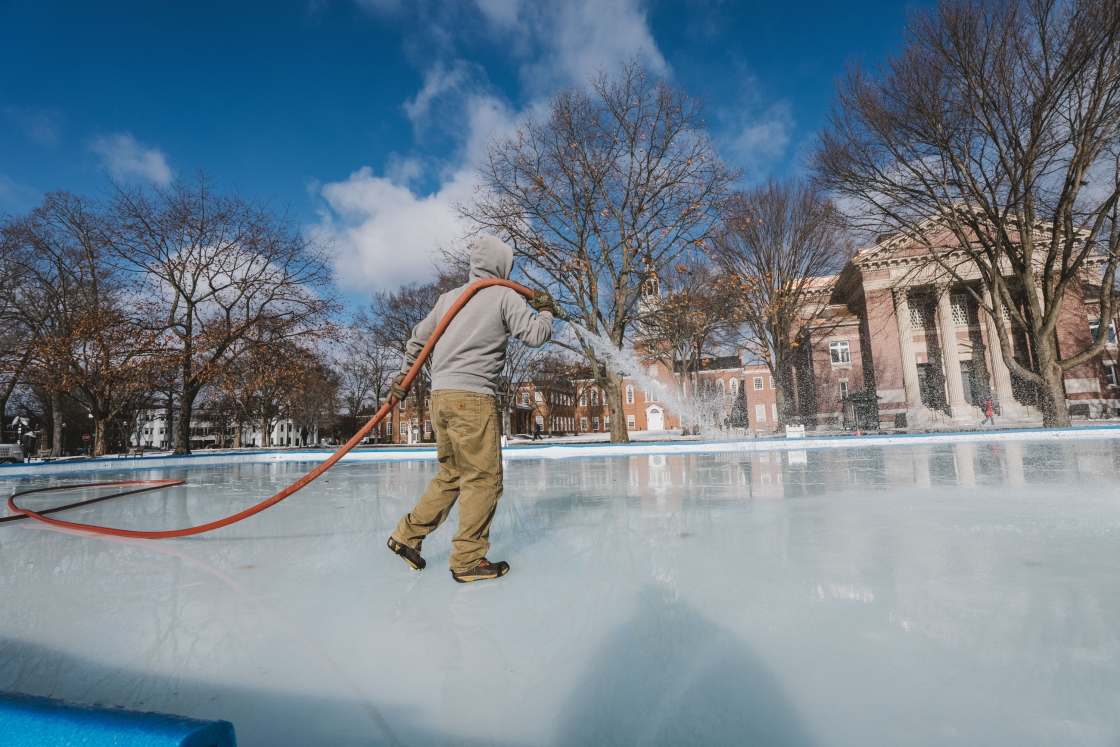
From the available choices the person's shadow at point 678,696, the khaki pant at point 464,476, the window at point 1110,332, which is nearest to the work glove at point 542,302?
the khaki pant at point 464,476

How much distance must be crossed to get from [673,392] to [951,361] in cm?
1561

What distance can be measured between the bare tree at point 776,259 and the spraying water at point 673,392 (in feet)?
15.2

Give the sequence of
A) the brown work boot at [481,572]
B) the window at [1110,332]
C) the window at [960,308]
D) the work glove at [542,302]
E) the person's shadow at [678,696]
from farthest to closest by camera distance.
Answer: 1. the window at [960,308]
2. the window at [1110,332]
3. the work glove at [542,302]
4. the brown work boot at [481,572]
5. the person's shadow at [678,696]

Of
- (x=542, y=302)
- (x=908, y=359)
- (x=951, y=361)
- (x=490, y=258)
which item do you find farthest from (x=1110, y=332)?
(x=490, y=258)

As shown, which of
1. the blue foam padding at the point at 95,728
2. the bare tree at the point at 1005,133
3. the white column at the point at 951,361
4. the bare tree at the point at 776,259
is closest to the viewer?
the blue foam padding at the point at 95,728

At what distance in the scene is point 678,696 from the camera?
4.67 ft

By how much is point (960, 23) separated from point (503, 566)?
16.4 meters

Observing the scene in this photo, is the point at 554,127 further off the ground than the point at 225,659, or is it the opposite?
the point at 554,127

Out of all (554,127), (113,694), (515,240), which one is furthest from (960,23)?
(113,694)

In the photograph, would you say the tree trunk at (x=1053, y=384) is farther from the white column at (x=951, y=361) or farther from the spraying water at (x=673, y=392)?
the white column at (x=951, y=361)

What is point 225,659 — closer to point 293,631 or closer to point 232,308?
point 293,631

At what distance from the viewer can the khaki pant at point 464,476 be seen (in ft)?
8.55

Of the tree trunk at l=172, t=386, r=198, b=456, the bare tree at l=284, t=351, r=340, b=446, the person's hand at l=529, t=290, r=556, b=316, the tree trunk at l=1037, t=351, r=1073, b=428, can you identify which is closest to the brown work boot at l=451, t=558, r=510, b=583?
the person's hand at l=529, t=290, r=556, b=316

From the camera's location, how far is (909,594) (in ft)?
6.98
